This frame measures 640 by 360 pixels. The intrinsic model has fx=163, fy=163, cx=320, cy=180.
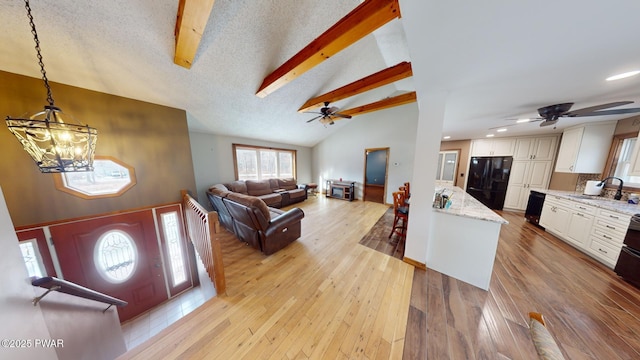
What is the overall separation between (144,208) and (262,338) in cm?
268

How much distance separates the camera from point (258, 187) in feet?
15.8

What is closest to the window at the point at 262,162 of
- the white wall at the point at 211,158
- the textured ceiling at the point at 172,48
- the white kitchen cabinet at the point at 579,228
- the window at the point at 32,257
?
the white wall at the point at 211,158

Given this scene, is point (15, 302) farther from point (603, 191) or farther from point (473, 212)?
point (603, 191)

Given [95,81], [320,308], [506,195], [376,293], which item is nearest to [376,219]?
[376,293]

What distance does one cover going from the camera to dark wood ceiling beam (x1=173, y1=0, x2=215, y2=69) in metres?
1.26

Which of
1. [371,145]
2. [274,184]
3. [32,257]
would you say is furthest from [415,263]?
[32,257]

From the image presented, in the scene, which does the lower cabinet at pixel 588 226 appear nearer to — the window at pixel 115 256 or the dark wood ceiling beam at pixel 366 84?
the dark wood ceiling beam at pixel 366 84

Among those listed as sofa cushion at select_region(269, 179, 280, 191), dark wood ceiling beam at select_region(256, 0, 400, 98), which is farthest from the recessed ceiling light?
sofa cushion at select_region(269, 179, 280, 191)

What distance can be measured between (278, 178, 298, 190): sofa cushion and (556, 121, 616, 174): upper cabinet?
6.32 m

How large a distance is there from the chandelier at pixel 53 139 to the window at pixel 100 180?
142 cm

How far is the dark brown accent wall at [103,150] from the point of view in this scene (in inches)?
68.7

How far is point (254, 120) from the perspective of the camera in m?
3.77

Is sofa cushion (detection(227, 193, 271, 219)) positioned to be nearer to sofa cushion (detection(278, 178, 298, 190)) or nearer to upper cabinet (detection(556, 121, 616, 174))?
sofa cushion (detection(278, 178, 298, 190))

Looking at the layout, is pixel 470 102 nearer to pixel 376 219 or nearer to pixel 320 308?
pixel 376 219
